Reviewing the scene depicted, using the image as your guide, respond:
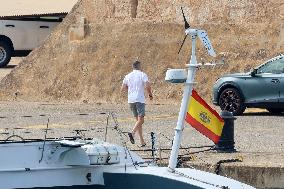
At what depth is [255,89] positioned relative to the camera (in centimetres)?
3053

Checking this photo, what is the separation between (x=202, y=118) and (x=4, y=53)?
30.2 meters

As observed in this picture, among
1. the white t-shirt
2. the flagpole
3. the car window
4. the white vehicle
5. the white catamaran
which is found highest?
the white vehicle

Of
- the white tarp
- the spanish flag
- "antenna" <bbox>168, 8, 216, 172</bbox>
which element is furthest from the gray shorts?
the white tarp

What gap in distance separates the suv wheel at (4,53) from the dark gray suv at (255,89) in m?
17.2

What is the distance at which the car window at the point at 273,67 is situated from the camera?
30.4 m

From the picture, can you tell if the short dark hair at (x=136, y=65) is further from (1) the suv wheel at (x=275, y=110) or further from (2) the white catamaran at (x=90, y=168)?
(1) the suv wheel at (x=275, y=110)

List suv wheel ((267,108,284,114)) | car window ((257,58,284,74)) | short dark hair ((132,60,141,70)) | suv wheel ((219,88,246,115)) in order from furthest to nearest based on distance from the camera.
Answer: suv wheel ((267,108,284,114)) → suv wheel ((219,88,246,115)) → car window ((257,58,284,74)) → short dark hair ((132,60,141,70))

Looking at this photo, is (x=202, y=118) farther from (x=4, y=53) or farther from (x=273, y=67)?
(x=4, y=53)

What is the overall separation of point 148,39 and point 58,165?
2424 centimetres

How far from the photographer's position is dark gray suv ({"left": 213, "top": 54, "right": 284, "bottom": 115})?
3025cm

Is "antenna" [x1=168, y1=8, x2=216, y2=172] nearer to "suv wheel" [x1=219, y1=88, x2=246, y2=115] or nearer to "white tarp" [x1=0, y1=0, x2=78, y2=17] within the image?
"suv wheel" [x1=219, y1=88, x2=246, y2=115]

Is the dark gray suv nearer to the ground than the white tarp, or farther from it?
nearer to the ground

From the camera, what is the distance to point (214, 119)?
18578 millimetres

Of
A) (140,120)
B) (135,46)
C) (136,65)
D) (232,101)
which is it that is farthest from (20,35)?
(140,120)
